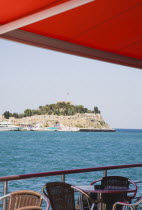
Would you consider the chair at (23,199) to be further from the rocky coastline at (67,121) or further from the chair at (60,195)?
the rocky coastline at (67,121)

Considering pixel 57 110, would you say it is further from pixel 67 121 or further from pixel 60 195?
pixel 60 195

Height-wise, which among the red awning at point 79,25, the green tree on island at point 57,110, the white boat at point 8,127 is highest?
the green tree on island at point 57,110

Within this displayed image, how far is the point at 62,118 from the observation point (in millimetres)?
99625

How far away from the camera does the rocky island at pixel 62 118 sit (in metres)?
93.0

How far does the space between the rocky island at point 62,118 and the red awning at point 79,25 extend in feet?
275

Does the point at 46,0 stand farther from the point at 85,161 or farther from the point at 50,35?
the point at 85,161

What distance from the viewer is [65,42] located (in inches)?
156

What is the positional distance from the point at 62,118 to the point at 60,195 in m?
95.7

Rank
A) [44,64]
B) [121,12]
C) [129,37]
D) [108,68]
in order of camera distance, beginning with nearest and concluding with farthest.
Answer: [121,12] → [129,37] → [108,68] → [44,64]

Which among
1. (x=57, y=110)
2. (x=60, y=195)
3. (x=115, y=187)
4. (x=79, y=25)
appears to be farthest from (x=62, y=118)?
(x=79, y=25)

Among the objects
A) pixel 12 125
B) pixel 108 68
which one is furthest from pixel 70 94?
pixel 12 125

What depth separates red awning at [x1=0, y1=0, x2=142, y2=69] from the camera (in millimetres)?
2838

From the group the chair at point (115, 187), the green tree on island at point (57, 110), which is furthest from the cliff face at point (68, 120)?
the chair at point (115, 187)

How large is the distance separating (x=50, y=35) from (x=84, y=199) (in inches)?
81.2
